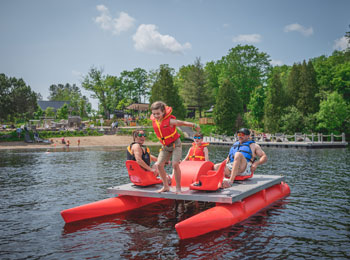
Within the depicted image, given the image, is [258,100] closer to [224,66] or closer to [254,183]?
[224,66]

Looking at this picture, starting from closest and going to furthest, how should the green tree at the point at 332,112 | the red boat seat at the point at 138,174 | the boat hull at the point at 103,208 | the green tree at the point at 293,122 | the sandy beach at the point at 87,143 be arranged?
the boat hull at the point at 103,208 → the red boat seat at the point at 138,174 → the sandy beach at the point at 87,143 → the green tree at the point at 332,112 → the green tree at the point at 293,122

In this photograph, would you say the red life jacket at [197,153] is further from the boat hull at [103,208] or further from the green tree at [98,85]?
the green tree at [98,85]

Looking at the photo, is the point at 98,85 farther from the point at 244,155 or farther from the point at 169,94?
the point at 244,155

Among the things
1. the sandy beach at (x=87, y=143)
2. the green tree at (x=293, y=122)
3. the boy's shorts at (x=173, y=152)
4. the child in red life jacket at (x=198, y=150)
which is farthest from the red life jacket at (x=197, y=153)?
the green tree at (x=293, y=122)

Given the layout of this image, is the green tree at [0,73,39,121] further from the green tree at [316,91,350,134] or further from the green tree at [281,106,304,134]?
the green tree at [316,91,350,134]

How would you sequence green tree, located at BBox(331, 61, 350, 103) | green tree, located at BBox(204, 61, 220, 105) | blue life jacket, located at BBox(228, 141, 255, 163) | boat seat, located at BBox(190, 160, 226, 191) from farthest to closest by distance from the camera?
green tree, located at BBox(204, 61, 220, 105), green tree, located at BBox(331, 61, 350, 103), blue life jacket, located at BBox(228, 141, 255, 163), boat seat, located at BBox(190, 160, 226, 191)

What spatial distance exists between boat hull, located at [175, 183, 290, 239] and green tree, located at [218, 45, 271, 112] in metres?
59.4

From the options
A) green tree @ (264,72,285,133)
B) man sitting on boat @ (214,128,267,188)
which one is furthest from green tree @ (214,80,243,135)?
man sitting on boat @ (214,128,267,188)

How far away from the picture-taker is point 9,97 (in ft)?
234

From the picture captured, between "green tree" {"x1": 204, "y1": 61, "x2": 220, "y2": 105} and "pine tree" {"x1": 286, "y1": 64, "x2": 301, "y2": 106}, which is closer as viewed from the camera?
"pine tree" {"x1": 286, "y1": 64, "x2": 301, "y2": 106}

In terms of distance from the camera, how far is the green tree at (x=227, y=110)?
53.2 meters

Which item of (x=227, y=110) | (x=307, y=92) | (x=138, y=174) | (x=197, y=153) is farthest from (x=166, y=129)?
(x=227, y=110)

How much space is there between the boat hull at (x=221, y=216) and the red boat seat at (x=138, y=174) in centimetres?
192

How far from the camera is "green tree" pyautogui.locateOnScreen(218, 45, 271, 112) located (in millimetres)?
66875
